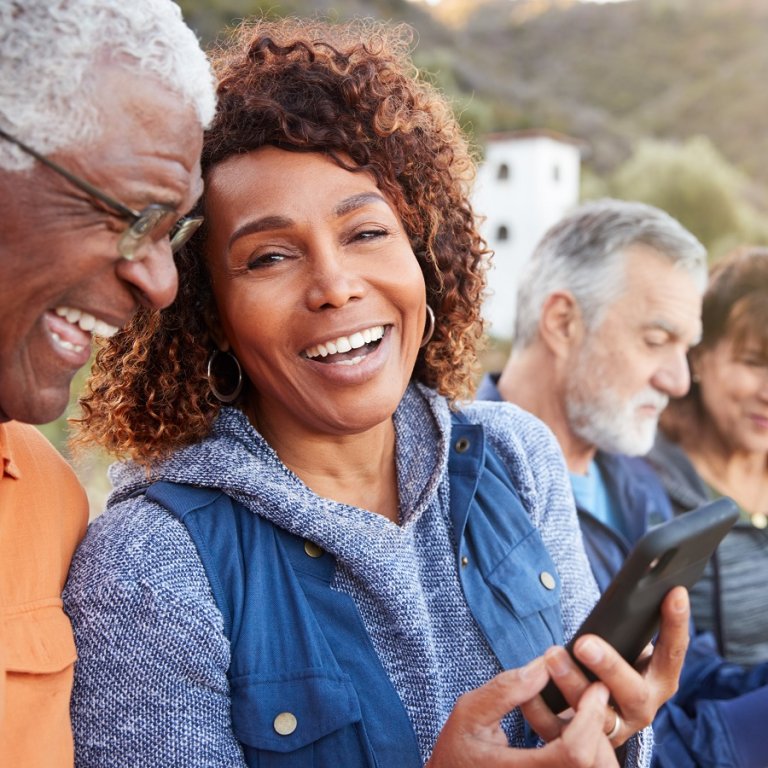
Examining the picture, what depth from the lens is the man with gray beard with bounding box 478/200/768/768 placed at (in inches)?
148

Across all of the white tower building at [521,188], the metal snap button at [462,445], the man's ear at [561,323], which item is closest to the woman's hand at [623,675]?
the metal snap button at [462,445]

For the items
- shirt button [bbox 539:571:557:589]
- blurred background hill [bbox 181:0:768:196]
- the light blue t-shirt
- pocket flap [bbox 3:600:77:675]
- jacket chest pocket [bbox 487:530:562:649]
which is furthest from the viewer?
blurred background hill [bbox 181:0:768:196]

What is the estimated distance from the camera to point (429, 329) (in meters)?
2.49

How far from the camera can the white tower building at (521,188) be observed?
112 ft

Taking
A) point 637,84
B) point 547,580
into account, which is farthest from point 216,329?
point 637,84

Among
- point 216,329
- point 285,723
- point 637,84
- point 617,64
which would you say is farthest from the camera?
point 617,64

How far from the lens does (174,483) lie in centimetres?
204

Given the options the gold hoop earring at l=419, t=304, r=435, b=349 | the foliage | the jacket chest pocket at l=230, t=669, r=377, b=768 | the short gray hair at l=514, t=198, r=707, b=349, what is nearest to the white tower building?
the foliage

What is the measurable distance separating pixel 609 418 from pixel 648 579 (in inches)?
85.3

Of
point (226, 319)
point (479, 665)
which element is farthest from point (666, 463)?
point (226, 319)

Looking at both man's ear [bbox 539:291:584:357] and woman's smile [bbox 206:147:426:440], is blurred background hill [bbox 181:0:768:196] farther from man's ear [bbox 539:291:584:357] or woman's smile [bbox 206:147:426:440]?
woman's smile [bbox 206:147:426:440]

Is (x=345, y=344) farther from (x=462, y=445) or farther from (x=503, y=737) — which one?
(x=503, y=737)

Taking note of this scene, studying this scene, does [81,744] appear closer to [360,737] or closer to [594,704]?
[360,737]

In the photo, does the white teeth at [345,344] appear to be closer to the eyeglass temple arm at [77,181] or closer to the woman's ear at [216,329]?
the woman's ear at [216,329]
